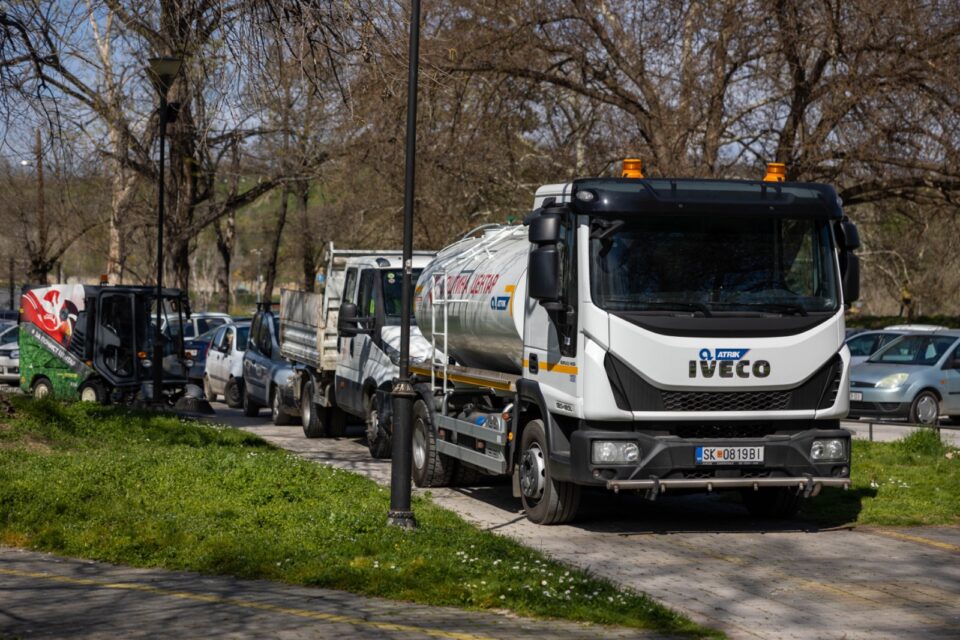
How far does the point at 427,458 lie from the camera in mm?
14297

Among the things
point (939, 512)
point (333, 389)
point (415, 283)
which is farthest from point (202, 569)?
point (333, 389)

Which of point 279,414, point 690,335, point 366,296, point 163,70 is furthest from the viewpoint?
point 279,414

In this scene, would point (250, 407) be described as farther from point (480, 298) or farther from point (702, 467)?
point (702, 467)

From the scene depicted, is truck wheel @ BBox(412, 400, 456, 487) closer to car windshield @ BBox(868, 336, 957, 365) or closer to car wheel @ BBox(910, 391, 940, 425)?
car wheel @ BBox(910, 391, 940, 425)

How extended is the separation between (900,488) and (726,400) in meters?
3.75

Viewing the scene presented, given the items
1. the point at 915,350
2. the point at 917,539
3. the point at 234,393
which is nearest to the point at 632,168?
the point at 917,539

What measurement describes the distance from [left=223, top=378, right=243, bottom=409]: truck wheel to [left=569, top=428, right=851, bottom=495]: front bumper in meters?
17.6

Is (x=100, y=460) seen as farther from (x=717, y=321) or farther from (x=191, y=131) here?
(x=191, y=131)

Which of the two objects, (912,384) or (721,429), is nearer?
(721,429)

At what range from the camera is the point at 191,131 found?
25250 mm

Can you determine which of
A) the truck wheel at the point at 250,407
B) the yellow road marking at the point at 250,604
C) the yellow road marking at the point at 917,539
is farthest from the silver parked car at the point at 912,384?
the yellow road marking at the point at 250,604

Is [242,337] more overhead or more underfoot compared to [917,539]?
more overhead

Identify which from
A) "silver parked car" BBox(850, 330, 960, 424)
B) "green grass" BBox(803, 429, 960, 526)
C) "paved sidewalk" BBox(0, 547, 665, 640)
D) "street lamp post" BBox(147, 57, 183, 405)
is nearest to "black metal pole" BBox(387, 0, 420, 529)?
"paved sidewalk" BBox(0, 547, 665, 640)

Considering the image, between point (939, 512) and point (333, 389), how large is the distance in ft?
32.8
